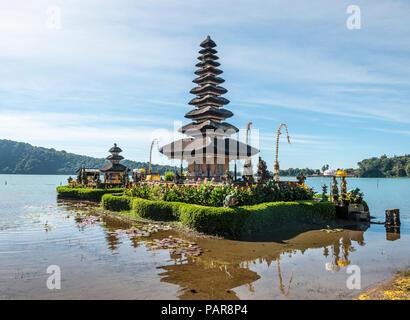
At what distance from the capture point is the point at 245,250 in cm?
1264

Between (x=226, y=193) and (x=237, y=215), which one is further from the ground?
(x=226, y=193)

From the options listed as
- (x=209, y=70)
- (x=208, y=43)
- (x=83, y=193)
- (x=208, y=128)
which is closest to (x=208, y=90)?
(x=209, y=70)

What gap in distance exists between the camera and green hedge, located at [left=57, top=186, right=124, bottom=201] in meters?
37.0

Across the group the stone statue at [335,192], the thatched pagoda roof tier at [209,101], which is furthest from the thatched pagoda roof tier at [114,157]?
the stone statue at [335,192]

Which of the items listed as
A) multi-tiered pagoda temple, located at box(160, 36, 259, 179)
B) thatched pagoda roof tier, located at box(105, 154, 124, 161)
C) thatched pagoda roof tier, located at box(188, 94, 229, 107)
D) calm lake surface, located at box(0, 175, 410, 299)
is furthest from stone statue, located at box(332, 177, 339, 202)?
thatched pagoda roof tier, located at box(105, 154, 124, 161)

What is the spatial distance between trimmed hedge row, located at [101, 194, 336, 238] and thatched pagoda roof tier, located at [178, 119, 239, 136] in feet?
44.9

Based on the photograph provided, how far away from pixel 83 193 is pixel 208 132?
19.8 metres

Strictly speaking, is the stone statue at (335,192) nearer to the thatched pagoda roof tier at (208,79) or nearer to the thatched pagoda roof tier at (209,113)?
the thatched pagoda roof tier at (209,113)

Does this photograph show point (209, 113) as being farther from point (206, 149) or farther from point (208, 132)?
point (206, 149)

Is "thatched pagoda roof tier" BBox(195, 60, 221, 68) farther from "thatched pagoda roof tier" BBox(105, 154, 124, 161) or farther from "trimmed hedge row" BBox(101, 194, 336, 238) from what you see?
"thatched pagoda roof tier" BBox(105, 154, 124, 161)

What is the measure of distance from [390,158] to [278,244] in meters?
178

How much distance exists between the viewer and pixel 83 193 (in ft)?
127
